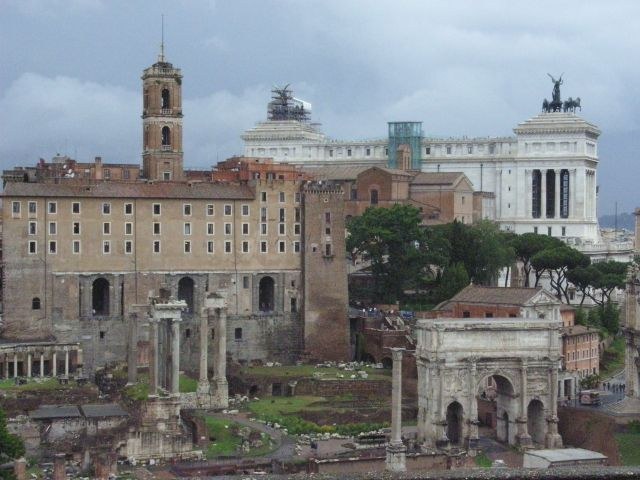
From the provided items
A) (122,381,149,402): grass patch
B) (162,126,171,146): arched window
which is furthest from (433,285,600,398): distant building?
(162,126,171,146): arched window

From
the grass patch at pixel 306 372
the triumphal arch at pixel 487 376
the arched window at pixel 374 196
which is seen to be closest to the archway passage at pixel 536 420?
the triumphal arch at pixel 487 376

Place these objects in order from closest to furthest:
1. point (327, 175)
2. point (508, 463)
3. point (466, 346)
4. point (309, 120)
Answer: point (508, 463) → point (466, 346) → point (327, 175) → point (309, 120)

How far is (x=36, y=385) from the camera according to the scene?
81.0 m

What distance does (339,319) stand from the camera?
96.5 metres

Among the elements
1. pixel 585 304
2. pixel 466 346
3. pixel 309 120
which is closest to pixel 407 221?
pixel 585 304

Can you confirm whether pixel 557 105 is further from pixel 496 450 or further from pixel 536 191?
pixel 496 450

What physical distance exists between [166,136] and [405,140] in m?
47.7

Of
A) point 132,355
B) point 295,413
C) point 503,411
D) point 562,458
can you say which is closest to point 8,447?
point 132,355

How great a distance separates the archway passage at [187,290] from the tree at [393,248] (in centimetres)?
1669

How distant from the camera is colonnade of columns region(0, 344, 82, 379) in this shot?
279 ft

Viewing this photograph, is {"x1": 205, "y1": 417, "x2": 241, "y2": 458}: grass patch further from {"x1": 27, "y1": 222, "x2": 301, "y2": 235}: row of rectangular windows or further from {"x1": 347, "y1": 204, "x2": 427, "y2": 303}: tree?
{"x1": 347, "y1": 204, "x2": 427, "y2": 303}: tree

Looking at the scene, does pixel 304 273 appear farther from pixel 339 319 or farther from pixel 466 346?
pixel 466 346

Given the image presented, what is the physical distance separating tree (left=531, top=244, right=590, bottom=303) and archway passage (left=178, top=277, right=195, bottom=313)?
3208 centimetres

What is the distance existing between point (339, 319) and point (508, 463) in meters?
28.6
